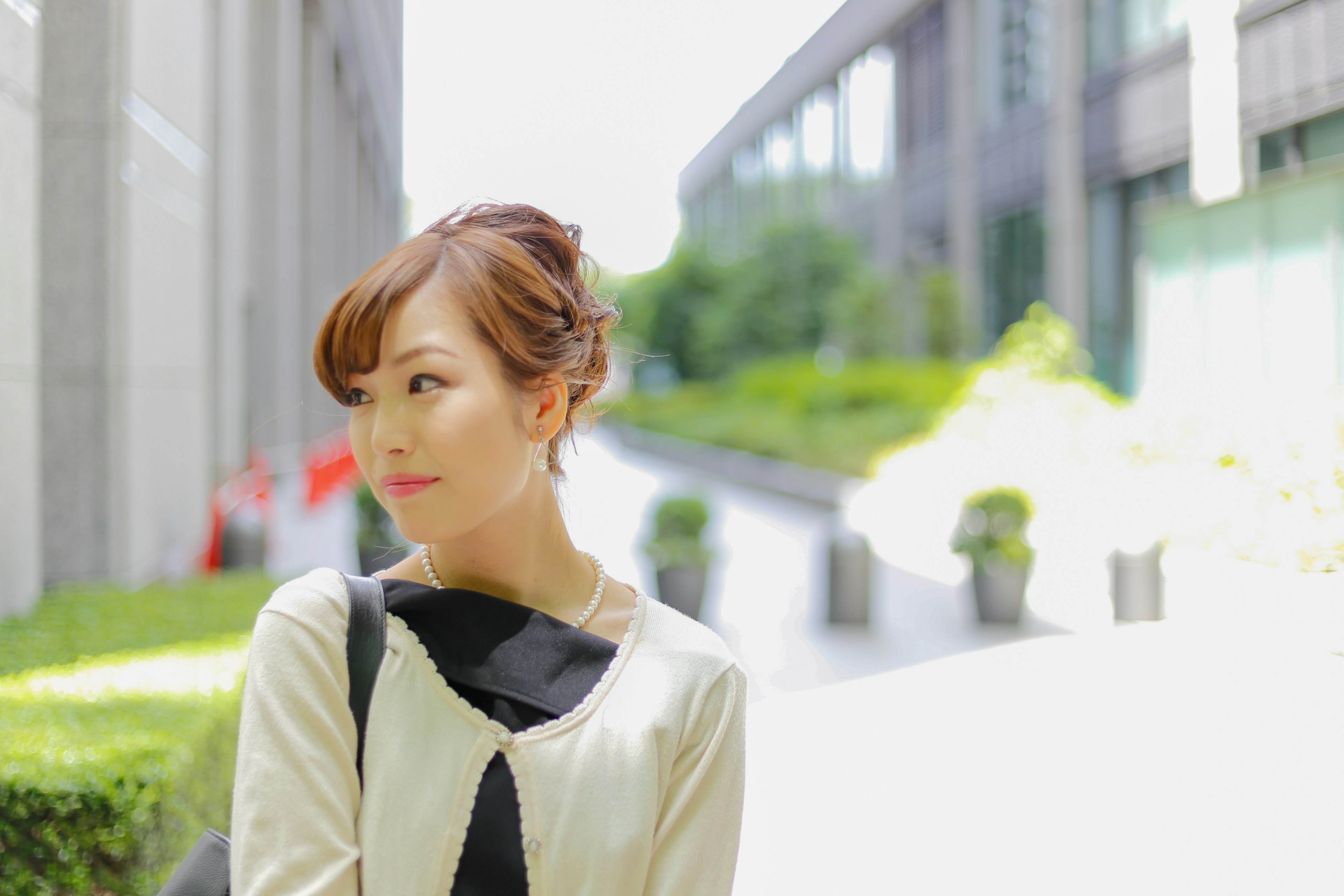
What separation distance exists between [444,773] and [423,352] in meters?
0.51

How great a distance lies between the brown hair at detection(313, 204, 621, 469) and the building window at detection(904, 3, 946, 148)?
28237 millimetres

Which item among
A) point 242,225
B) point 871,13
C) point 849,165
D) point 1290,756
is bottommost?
point 1290,756

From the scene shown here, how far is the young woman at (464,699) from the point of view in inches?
51.3

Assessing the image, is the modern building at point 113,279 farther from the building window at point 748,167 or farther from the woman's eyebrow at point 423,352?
the building window at point 748,167

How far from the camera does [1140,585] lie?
8.48 meters

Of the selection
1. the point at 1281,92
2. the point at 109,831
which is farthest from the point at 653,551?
the point at 1281,92

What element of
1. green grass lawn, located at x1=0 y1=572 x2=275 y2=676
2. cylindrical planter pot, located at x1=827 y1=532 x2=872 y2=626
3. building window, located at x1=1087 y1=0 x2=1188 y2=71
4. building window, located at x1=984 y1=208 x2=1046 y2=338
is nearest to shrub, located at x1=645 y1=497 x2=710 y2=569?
cylindrical planter pot, located at x1=827 y1=532 x2=872 y2=626

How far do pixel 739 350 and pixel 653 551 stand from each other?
91.3ft

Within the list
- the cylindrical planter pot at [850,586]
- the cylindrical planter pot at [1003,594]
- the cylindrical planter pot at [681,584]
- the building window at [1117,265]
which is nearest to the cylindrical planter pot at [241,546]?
the cylindrical planter pot at [681,584]

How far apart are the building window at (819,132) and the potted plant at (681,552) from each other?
2907cm

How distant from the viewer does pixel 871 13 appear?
3088 centimetres

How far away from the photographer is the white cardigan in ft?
4.21

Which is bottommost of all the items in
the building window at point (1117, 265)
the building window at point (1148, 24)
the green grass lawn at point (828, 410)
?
the green grass lawn at point (828, 410)

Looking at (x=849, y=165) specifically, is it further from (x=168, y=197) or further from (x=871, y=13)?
(x=168, y=197)
